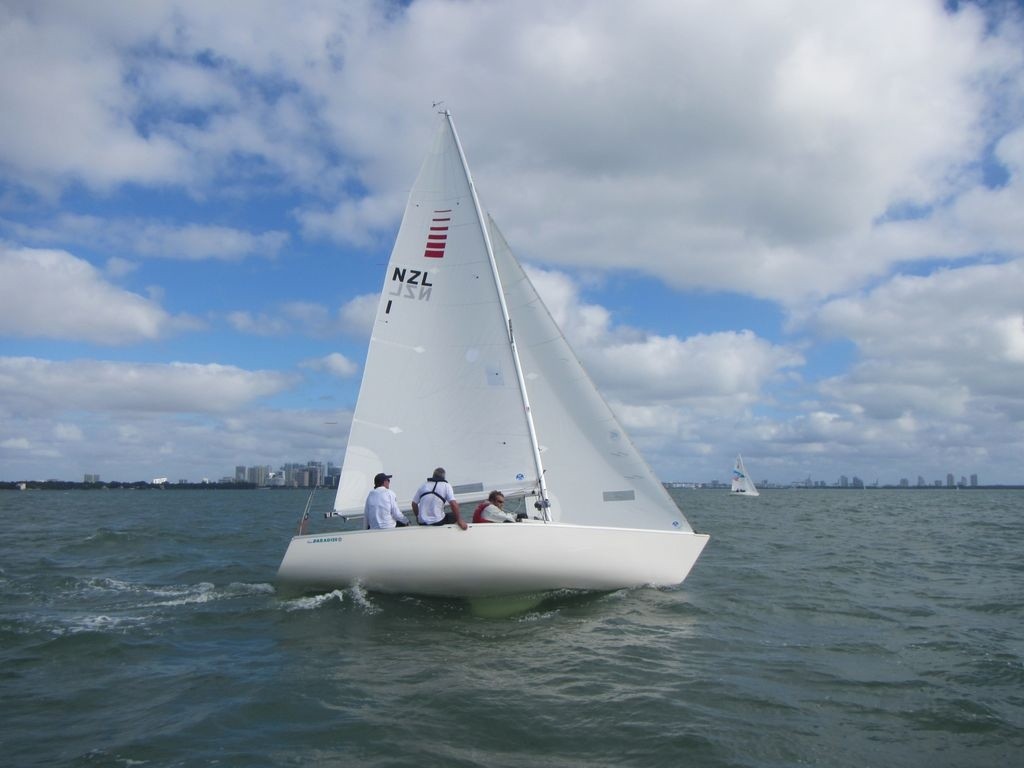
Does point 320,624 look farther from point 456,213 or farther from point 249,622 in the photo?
point 456,213

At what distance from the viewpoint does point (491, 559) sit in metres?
9.91

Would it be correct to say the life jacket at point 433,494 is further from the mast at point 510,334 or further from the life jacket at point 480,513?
the mast at point 510,334

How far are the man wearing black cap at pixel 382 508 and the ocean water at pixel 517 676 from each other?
117 centimetres

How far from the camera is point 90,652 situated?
8383 millimetres

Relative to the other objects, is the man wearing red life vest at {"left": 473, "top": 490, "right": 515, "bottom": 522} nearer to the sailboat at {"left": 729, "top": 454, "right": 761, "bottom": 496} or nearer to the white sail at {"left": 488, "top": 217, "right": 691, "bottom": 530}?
the white sail at {"left": 488, "top": 217, "right": 691, "bottom": 530}

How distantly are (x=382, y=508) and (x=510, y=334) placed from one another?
3367mm

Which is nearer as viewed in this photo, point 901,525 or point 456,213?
point 456,213

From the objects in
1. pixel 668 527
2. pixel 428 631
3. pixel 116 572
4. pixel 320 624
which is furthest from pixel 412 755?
pixel 116 572

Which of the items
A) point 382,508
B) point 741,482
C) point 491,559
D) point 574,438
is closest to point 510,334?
point 574,438

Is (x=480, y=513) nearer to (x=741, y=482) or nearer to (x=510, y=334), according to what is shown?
(x=510, y=334)

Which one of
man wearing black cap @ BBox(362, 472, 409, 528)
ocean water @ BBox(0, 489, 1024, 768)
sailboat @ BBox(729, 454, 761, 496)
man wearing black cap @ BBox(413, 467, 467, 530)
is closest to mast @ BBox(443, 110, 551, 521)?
man wearing black cap @ BBox(413, 467, 467, 530)

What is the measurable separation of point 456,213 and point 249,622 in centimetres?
706

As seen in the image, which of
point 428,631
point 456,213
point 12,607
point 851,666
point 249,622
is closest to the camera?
point 851,666

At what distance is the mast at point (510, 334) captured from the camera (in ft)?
37.0
